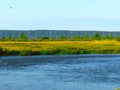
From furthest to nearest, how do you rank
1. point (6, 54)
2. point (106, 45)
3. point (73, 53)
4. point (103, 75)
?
1. point (106, 45)
2. point (73, 53)
3. point (6, 54)
4. point (103, 75)

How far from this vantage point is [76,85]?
52.9 m

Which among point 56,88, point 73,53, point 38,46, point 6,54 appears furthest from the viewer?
point 38,46

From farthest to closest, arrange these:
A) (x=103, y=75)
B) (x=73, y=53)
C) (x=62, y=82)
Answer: (x=73, y=53), (x=103, y=75), (x=62, y=82)

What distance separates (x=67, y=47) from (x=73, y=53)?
464 inches

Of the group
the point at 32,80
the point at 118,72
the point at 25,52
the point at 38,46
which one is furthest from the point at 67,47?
the point at 32,80

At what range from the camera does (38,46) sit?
144 meters

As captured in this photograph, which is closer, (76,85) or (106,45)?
(76,85)

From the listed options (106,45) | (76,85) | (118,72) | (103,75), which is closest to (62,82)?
(76,85)

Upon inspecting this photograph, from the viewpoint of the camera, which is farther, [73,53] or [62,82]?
[73,53]

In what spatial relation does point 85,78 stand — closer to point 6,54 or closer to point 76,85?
point 76,85

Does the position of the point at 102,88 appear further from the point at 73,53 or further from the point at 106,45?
the point at 106,45

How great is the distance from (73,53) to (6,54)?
1908 centimetres

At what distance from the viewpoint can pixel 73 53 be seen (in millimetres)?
132125

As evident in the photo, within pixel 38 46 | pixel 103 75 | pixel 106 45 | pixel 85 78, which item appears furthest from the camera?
pixel 106 45
